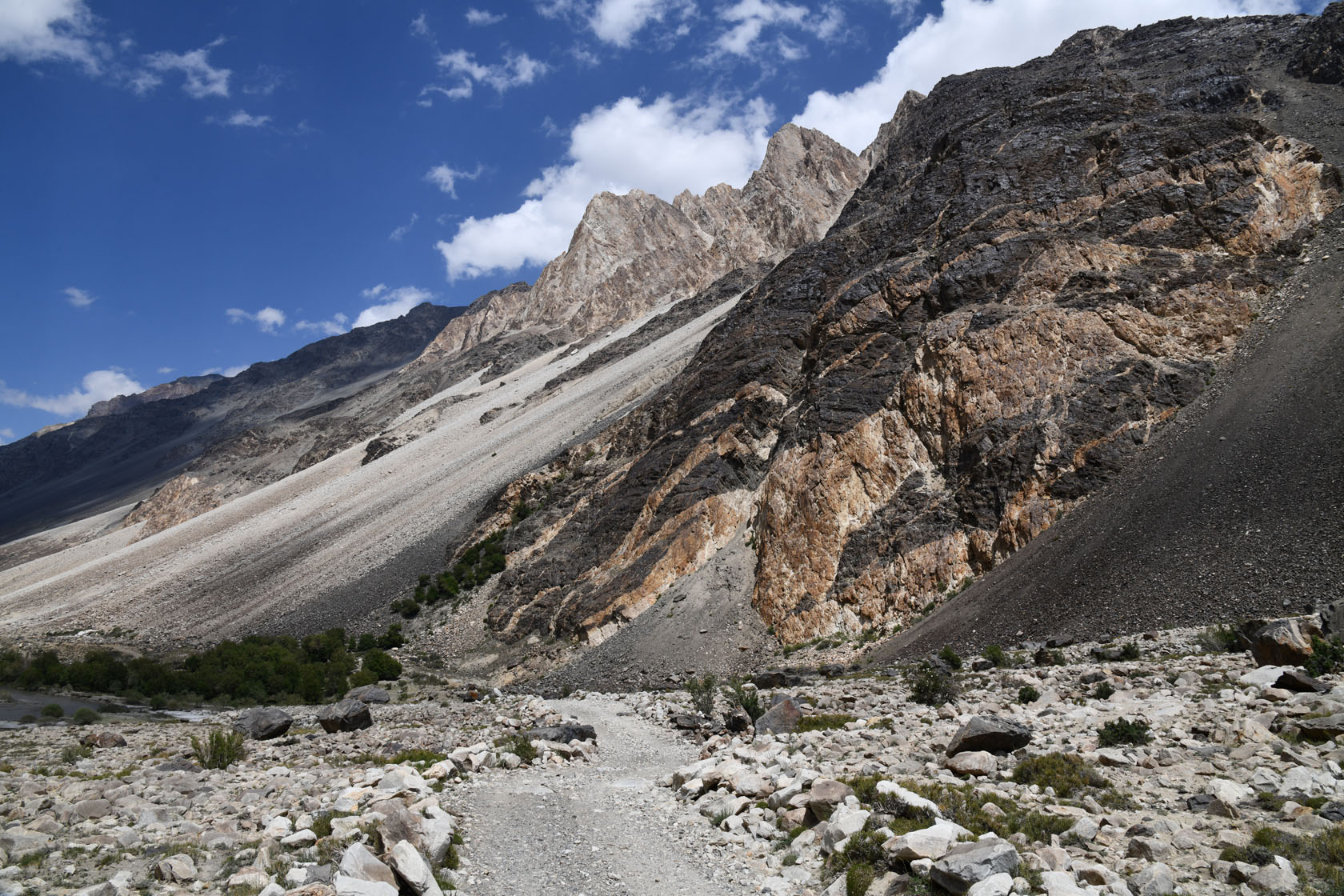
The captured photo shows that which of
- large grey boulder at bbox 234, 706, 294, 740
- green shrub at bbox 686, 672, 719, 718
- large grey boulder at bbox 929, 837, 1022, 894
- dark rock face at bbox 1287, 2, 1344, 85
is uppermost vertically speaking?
dark rock face at bbox 1287, 2, 1344, 85

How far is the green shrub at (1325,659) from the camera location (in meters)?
9.59

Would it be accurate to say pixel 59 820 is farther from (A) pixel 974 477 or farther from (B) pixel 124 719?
(A) pixel 974 477

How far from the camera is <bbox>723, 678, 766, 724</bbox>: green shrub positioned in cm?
1482

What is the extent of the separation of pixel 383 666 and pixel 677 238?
12152cm

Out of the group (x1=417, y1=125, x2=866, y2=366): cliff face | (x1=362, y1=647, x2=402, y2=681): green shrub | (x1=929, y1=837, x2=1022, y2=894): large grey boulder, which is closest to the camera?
(x1=929, y1=837, x2=1022, y2=894): large grey boulder

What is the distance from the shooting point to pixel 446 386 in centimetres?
12206

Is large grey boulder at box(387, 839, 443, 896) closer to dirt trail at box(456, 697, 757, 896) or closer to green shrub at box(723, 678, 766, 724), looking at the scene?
dirt trail at box(456, 697, 757, 896)

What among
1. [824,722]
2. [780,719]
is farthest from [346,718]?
[824,722]

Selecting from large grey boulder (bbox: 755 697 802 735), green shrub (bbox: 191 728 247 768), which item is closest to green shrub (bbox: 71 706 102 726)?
green shrub (bbox: 191 728 247 768)

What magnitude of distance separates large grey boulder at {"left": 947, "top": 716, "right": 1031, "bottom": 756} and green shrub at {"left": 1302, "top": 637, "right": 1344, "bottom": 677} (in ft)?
13.3

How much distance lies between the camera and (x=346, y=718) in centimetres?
1673

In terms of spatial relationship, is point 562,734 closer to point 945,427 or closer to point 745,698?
point 745,698

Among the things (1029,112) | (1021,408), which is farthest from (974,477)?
(1029,112)

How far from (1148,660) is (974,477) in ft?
38.5
